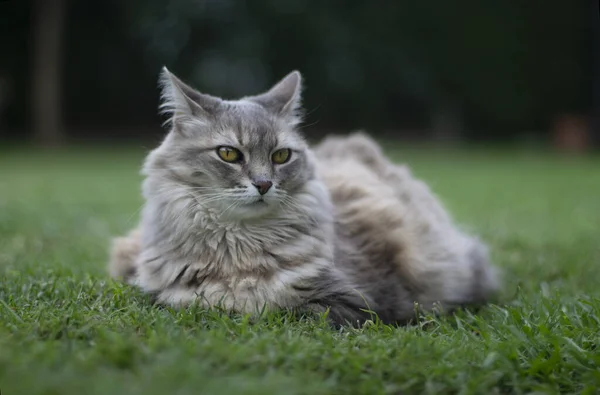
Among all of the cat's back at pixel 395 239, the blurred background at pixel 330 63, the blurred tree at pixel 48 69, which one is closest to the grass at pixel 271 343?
the cat's back at pixel 395 239

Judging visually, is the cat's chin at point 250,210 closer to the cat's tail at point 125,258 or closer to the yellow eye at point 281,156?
the yellow eye at point 281,156

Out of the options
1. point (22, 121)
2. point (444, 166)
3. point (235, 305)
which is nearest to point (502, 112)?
point (444, 166)

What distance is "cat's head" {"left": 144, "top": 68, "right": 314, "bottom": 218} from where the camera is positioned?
3.05 m

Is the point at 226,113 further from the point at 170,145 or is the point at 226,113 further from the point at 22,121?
the point at 22,121

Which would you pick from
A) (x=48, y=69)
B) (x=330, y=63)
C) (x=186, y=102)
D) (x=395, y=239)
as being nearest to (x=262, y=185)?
(x=186, y=102)

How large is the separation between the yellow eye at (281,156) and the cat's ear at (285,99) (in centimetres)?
32

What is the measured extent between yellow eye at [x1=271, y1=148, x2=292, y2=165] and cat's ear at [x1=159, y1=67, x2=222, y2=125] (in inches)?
15.7

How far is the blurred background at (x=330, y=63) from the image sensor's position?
1906 centimetres

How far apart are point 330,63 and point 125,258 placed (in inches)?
699

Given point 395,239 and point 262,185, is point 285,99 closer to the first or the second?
point 262,185

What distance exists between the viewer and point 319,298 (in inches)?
120

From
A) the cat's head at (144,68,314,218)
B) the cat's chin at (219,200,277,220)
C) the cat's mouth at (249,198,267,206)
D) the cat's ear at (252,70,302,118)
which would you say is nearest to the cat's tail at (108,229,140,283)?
the cat's head at (144,68,314,218)

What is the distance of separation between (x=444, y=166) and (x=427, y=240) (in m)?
11.1

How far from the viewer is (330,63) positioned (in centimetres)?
2077
